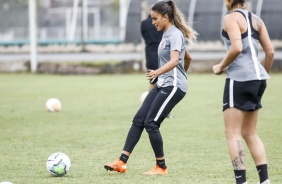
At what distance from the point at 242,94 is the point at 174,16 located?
186cm

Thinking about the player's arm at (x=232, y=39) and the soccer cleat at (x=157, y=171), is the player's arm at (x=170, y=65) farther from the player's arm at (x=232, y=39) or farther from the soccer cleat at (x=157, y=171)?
the player's arm at (x=232, y=39)

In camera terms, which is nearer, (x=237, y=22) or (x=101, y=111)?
(x=237, y=22)

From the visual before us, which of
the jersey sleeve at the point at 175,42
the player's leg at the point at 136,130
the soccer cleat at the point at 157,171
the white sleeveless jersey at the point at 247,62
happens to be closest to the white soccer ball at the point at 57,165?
the player's leg at the point at 136,130

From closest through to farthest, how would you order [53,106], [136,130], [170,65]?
[170,65] → [136,130] → [53,106]

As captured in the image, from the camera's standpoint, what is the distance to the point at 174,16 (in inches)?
320

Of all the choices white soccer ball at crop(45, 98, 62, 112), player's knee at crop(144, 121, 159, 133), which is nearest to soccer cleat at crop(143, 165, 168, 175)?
player's knee at crop(144, 121, 159, 133)

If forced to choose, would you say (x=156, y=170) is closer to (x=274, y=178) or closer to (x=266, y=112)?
(x=274, y=178)

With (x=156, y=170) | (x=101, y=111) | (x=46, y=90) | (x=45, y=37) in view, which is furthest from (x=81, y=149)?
(x=45, y=37)

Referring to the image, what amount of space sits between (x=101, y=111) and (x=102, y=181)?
7967 mm

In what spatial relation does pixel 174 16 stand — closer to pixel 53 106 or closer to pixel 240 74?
pixel 240 74

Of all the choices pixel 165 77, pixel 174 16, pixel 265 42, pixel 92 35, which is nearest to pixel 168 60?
pixel 165 77

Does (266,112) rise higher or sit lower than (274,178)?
lower

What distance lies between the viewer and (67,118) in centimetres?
1433

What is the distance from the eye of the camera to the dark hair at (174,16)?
807cm
